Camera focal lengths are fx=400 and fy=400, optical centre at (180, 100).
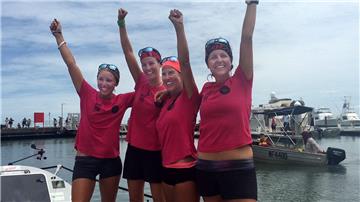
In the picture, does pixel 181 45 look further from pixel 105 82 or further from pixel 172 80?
pixel 105 82

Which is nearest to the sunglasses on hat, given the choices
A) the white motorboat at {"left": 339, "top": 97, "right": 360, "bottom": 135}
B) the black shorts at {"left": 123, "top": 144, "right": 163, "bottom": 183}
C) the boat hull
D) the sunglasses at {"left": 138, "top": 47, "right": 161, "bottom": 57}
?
the sunglasses at {"left": 138, "top": 47, "right": 161, "bottom": 57}

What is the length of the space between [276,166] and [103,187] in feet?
72.2

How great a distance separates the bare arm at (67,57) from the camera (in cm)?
455

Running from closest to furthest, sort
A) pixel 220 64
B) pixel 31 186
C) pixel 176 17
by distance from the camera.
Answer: pixel 220 64 → pixel 176 17 → pixel 31 186

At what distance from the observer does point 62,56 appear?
15.1 feet

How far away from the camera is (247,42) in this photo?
10.8 ft

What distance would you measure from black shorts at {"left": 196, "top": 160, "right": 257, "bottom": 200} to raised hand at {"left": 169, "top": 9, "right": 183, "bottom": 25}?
136 cm

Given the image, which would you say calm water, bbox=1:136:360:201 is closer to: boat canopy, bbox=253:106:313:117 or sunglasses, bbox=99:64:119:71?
boat canopy, bbox=253:106:313:117

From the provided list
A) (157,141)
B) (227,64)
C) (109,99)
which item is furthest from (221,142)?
(109,99)

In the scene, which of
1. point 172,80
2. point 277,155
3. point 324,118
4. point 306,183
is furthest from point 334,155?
point 324,118

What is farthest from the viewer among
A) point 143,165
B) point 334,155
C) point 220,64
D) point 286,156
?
point 286,156

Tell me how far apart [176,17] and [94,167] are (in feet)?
6.12

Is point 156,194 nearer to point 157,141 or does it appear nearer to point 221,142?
point 157,141

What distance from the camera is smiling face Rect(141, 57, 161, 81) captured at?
4.32 meters
